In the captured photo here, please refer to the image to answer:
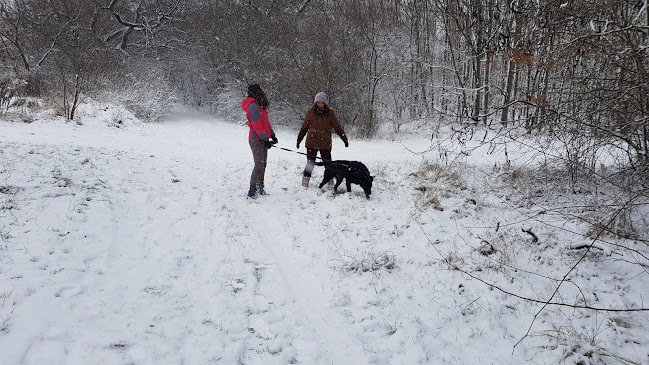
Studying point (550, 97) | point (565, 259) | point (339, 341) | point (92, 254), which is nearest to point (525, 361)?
point (339, 341)

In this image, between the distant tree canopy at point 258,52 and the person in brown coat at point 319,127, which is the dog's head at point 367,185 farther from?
the distant tree canopy at point 258,52

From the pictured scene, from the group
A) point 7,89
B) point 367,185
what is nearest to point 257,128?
point 367,185

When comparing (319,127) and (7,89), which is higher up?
(7,89)

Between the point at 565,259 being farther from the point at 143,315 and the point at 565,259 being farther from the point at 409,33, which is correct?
the point at 409,33

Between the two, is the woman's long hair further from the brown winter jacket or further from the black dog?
the black dog

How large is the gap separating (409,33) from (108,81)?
16.8 meters

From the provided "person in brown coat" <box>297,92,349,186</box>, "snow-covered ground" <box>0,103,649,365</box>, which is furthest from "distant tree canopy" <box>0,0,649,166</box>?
"snow-covered ground" <box>0,103,649,365</box>

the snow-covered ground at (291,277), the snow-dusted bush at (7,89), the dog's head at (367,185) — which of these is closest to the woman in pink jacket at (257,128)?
the snow-covered ground at (291,277)

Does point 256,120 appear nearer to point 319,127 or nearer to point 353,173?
point 319,127

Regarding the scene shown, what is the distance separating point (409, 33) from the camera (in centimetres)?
1977

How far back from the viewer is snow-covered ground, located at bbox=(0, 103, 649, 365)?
8.87 ft

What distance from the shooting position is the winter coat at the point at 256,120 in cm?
595

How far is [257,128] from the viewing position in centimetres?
606

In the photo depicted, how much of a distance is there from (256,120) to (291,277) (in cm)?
321
